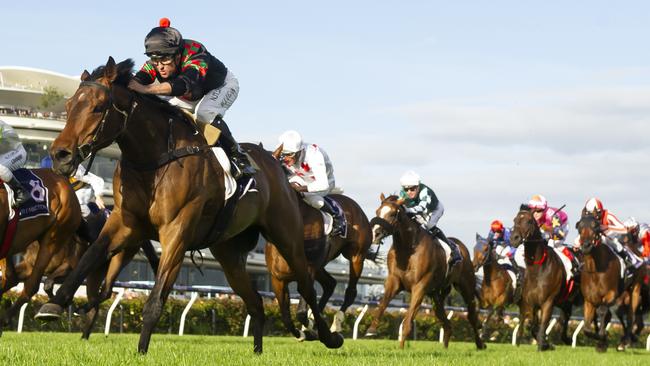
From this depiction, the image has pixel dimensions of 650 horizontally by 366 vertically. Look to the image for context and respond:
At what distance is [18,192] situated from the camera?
9773mm

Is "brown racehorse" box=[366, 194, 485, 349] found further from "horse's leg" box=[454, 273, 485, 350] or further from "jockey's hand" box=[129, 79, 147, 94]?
"jockey's hand" box=[129, 79, 147, 94]

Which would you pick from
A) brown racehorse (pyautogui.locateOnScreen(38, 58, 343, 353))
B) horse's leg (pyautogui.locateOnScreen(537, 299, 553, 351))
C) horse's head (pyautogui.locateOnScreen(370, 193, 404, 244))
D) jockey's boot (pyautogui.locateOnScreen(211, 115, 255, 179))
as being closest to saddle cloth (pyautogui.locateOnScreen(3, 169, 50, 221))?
jockey's boot (pyautogui.locateOnScreen(211, 115, 255, 179))

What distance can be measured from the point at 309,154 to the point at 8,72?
52.1 meters

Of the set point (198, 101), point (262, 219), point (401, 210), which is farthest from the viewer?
point (401, 210)

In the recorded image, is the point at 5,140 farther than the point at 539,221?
No

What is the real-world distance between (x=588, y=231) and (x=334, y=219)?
4640 millimetres

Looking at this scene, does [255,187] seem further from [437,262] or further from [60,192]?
[437,262]

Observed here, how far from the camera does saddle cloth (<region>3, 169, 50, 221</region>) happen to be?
402 inches

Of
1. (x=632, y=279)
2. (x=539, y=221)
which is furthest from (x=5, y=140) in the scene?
(x=632, y=279)

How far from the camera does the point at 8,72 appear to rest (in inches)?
2387

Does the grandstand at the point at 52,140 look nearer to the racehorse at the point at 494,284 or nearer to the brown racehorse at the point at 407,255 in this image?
the racehorse at the point at 494,284

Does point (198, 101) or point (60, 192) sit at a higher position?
point (198, 101)

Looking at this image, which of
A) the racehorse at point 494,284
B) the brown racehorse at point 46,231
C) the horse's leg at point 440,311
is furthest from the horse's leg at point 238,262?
the racehorse at point 494,284

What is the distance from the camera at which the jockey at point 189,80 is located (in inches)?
287
